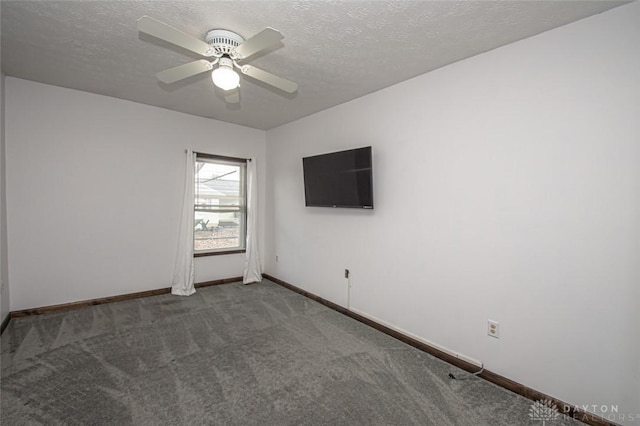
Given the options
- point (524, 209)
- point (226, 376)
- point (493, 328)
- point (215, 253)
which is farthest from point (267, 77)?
point (215, 253)

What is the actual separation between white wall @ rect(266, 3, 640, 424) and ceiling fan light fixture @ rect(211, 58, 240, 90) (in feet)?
5.36

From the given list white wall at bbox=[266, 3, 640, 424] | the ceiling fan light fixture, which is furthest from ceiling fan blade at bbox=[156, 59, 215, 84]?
white wall at bbox=[266, 3, 640, 424]

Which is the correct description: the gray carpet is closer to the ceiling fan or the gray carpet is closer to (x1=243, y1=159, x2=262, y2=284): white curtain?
(x1=243, y1=159, x2=262, y2=284): white curtain

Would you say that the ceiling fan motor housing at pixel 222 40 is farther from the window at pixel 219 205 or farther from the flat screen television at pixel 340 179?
the window at pixel 219 205

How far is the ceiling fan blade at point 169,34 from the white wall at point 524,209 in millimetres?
1859

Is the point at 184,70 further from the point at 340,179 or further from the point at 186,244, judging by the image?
the point at 186,244

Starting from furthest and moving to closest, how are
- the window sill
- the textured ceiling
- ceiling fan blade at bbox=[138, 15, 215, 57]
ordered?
the window sill < the textured ceiling < ceiling fan blade at bbox=[138, 15, 215, 57]

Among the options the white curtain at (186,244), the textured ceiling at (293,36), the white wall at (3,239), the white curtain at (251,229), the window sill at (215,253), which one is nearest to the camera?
the textured ceiling at (293,36)

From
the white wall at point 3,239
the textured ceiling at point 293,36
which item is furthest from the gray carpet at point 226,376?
the textured ceiling at point 293,36

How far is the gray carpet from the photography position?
5.87ft

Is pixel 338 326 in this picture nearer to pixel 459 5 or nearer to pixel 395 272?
pixel 395 272

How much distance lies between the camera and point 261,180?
195 inches

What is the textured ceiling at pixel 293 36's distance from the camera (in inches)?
68.9

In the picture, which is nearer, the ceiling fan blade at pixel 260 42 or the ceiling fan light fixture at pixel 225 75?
the ceiling fan blade at pixel 260 42
